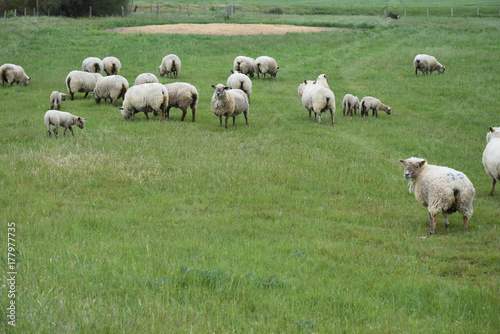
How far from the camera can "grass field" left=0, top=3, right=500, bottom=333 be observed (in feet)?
18.0

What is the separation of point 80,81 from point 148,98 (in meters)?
6.16

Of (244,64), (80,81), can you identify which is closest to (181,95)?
(80,81)

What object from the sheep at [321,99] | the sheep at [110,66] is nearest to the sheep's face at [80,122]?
the sheep at [321,99]

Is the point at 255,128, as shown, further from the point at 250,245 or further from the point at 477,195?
the point at 250,245

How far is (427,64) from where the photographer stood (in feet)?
102

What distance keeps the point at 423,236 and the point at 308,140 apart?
776cm

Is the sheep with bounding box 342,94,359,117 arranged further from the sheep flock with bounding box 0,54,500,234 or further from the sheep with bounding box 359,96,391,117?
the sheep with bounding box 359,96,391,117

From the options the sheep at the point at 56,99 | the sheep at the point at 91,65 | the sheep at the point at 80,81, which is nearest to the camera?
the sheep at the point at 56,99

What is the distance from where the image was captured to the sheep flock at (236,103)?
9227 mm

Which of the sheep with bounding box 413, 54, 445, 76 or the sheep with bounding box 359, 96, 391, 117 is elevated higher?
the sheep with bounding box 413, 54, 445, 76

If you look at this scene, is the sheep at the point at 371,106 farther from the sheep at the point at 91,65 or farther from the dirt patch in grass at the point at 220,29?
the dirt patch in grass at the point at 220,29

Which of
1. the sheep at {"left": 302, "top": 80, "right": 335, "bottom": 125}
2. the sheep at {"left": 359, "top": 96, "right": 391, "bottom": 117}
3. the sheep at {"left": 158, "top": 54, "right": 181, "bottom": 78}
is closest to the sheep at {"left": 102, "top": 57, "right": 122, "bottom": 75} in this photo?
the sheep at {"left": 158, "top": 54, "right": 181, "bottom": 78}

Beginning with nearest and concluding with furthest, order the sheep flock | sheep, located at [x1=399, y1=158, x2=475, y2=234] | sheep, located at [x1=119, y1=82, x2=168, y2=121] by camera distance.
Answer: sheep, located at [x1=399, y1=158, x2=475, y2=234] < the sheep flock < sheep, located at [x1=119, y1=82, x2=168, y2=121]

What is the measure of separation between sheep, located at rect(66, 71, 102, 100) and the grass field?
153 centimetres
